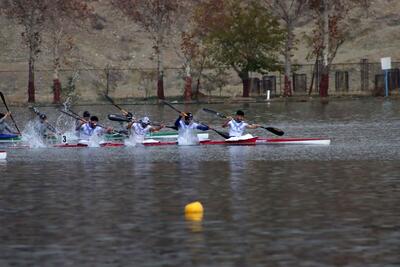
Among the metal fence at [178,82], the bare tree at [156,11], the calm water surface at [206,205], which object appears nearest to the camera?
the calm water surface at [206,205]

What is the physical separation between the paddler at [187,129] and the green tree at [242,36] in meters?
45.6

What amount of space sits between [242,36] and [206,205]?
224ft

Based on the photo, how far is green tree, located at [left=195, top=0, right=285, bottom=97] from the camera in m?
92.8

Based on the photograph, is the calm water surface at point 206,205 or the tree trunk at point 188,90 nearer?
the calm water surface at point 206,205

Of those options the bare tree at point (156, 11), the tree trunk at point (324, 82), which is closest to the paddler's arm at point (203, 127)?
the tree trunk at point (324, 82)

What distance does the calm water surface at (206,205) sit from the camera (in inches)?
780

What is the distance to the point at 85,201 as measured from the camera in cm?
2709

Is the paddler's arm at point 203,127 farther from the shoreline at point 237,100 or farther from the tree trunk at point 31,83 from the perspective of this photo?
the tree trunk at point 31,83

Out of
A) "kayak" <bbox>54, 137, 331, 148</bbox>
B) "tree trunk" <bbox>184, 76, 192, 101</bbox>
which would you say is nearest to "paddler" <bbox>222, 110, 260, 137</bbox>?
"kayak" <bbox>54, 137, 331, 148</bbox>

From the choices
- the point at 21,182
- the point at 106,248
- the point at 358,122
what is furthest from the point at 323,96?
the point at 106,248

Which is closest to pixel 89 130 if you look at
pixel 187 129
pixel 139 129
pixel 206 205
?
pixel 139 129

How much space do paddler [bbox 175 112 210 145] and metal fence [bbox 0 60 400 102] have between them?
46555 mm

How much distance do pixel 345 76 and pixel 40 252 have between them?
7843cm

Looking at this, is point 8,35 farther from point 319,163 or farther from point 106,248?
point 106,248
